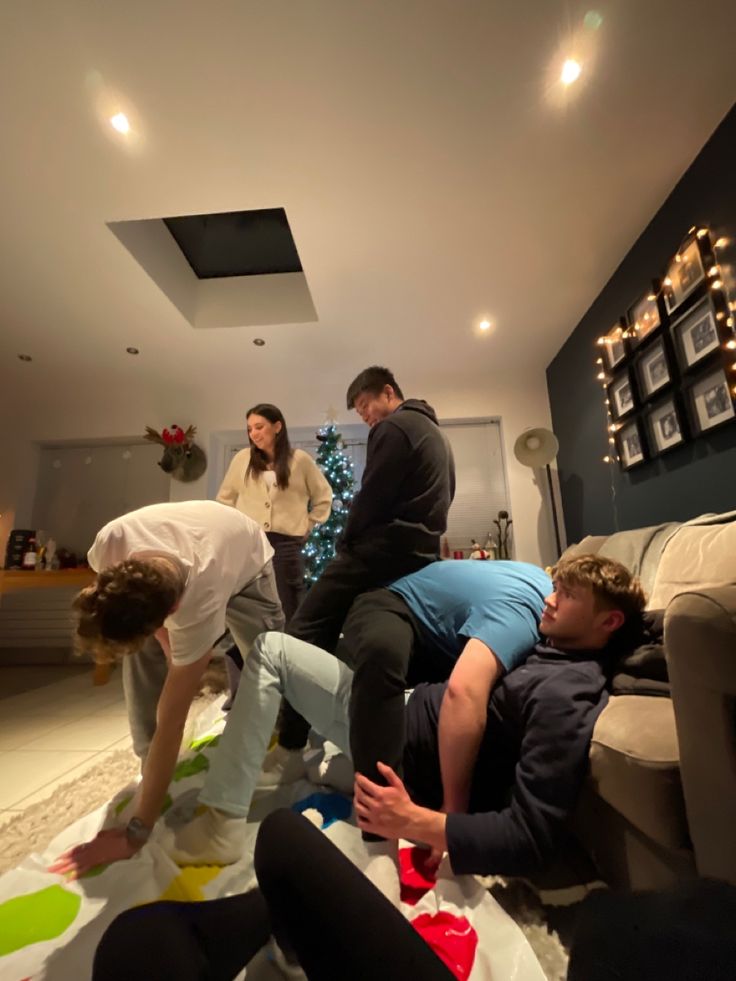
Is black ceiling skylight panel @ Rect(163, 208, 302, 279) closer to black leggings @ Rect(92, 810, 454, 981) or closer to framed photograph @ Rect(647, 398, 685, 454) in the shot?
framed photograph @ Rect(647, 398, 685, 454)

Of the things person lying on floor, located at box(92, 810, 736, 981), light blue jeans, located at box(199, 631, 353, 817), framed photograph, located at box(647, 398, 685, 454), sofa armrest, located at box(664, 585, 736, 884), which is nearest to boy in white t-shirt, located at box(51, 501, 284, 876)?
light blue jeans, located at box(199, 631, 353, 817)

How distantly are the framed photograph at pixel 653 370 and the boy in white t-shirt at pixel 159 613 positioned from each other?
2289 millimetres

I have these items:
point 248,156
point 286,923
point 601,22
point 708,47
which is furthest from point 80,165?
point 286,923

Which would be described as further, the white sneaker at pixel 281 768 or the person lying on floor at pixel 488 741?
the white sneaker at pixel 281 768

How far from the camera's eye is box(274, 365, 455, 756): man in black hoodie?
1.39 metres

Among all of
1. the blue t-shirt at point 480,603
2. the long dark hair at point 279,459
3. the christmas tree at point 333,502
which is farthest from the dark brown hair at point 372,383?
the christmas tree at point 333,502

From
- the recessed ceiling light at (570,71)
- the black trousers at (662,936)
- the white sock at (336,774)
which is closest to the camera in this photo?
the black trousers at (662,936)

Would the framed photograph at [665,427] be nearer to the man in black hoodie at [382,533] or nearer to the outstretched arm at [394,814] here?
the man in black hoodie at [382,533]

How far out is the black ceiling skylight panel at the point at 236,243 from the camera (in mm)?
2980

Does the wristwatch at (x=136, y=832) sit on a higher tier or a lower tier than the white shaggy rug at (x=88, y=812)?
higher

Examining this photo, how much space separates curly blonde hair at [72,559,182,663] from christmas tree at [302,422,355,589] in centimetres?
264

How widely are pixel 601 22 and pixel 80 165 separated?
2265 millimetres

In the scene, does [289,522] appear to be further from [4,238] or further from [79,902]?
[4,238]

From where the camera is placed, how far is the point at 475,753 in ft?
3.08
